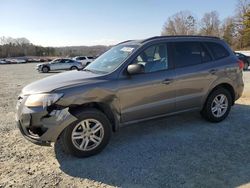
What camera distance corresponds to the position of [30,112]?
148 inches

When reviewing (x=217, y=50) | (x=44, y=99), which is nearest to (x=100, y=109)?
(x=44, y=99)

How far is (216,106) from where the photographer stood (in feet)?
18.1

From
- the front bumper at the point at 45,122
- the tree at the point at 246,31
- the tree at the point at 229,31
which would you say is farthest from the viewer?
the tree at the point at 229,31

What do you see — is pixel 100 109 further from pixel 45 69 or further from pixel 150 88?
pixel 45 69

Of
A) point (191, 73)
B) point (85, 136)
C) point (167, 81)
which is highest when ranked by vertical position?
point (191, 73)

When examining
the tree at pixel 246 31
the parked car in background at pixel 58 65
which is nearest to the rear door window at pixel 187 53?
the parked car in background at pixel 58 65

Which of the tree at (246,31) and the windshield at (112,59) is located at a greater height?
the tree at (246,31)

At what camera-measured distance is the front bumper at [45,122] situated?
3725mm

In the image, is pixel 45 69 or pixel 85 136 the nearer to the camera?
pixel 85 136

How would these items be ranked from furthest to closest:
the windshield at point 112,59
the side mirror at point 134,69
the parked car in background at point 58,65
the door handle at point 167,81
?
1. the parked car in background at point 58,65
2. the door handle at point 167,81
3. the windshield at point 112,59
4. the side mirror at point 134,69

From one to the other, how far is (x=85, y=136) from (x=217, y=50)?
340 centimetres

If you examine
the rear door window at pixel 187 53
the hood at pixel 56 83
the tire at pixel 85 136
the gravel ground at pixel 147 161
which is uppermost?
the rear door window at pixel 187 53

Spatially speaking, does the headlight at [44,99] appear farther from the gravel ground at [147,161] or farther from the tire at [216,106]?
the tire at [216,106]

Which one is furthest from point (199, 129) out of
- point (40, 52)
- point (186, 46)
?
point (40, 52)
